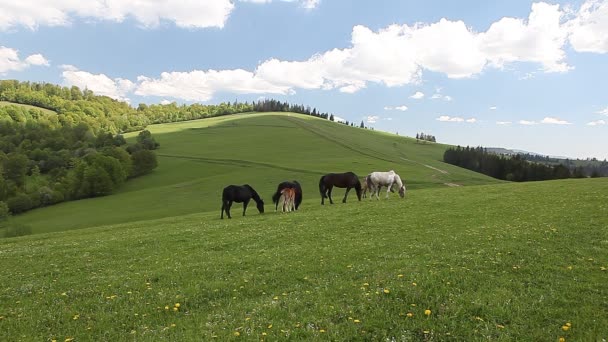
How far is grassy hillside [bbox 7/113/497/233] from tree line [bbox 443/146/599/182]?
29.8 ft

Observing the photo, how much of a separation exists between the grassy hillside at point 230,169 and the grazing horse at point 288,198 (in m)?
4.67

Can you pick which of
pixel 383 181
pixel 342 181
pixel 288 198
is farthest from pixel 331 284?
pixel 383 181

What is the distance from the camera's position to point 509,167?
122 m

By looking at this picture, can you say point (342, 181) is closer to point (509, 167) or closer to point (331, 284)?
point (331, 284)

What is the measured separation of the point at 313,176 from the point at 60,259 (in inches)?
2824

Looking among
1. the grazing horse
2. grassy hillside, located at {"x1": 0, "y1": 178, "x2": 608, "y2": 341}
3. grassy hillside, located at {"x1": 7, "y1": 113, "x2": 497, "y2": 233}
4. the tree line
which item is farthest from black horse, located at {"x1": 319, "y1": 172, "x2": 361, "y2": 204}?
the tree line

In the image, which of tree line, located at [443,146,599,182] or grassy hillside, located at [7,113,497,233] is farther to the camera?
tree line, located at [443,146,599,182]

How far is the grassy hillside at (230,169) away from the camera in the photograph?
6838 cm

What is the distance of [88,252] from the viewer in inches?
712

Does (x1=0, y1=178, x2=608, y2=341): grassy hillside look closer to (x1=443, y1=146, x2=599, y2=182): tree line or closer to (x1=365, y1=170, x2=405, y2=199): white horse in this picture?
(x1=365, y1=170, x2=405, y2=199): white horse

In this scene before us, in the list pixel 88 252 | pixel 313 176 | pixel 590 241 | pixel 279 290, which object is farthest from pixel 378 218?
pixel 313 176

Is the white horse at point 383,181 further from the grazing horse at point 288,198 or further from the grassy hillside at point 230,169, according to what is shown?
the grazing horse at point 288,198

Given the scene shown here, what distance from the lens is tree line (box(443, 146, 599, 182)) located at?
4291 inches

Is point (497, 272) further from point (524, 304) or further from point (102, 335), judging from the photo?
point (102, 335)
